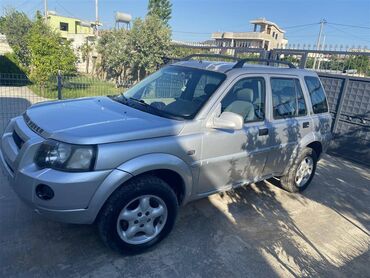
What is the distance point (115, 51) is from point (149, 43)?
2.23 meters

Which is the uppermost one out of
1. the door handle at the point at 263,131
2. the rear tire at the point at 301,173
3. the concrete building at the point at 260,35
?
the concrete building at the point at 260,35

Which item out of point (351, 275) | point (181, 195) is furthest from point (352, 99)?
point (181, 195)

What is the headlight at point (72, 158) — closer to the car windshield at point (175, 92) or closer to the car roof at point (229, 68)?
the car windshield at point (175, 92)

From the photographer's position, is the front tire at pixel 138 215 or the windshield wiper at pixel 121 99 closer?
the front tire at pixel 138 215

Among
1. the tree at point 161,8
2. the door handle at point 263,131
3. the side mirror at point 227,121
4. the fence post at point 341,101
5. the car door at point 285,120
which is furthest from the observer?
the tree at point 161,8

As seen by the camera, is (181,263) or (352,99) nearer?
(181,263)

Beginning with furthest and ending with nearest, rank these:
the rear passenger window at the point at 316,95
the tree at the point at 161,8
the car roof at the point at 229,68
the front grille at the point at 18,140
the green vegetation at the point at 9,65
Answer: the tree at the point at 161,8
the green vegetation at the point at 9,65
the rear passenger window at the point at 316,95
the car roof at the point at 229,68
the front grille at the point at 18,140

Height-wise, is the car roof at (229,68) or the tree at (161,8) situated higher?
the tree at (161,8)

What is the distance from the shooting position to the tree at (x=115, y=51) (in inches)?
614

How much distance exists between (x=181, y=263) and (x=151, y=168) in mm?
965

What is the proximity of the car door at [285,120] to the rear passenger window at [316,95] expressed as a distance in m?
0.22

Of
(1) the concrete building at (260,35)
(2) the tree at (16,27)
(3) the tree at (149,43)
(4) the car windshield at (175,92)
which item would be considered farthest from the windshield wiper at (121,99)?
(1) the concrete building at (260,35)

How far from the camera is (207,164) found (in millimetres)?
3201

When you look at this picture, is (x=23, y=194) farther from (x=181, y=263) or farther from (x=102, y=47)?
(x=102, y=47)
